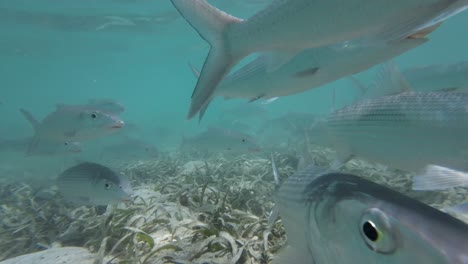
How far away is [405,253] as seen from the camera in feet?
3.23

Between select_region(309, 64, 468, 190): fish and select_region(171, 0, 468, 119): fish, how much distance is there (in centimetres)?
119

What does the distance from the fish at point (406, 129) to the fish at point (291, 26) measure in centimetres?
119

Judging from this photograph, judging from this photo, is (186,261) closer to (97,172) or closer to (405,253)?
(405,253)

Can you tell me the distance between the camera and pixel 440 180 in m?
2.07

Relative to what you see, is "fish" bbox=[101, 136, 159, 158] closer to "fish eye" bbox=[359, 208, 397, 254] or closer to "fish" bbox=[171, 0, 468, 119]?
"fish" bbox=[171, 0, 468, 119]

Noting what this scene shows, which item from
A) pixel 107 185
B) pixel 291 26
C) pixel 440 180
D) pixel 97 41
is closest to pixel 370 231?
pixel 440 180

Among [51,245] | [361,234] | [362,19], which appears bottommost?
[51,245]

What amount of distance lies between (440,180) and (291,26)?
1.48m

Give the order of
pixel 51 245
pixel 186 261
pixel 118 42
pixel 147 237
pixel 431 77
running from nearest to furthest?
pixel 186 261 < pixel 147 237 < pixel 51 245 < pixel 431 77 < pixel 118 42

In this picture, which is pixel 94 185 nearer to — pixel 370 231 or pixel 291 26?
pixel 291 26

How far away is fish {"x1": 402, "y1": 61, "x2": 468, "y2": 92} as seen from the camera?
5.81 m

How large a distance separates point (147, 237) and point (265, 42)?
7.52ft

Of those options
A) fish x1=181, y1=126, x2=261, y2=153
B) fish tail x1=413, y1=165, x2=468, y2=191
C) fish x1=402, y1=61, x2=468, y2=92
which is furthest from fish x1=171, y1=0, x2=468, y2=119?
fish x1=181, y1=126, x2=261, y2=153

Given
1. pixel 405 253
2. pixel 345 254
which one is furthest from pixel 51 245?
pixel 405 253
